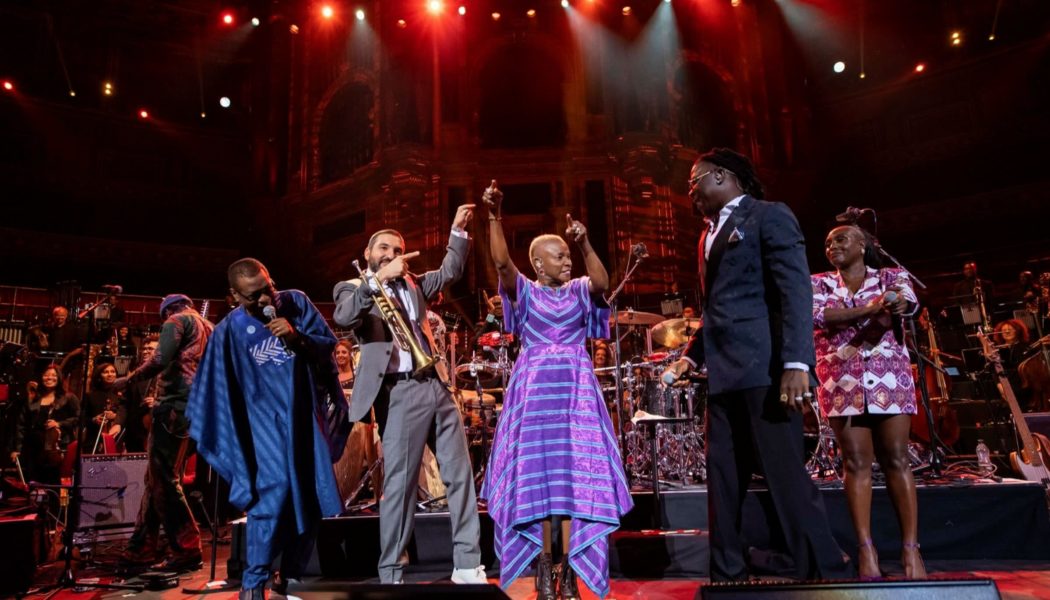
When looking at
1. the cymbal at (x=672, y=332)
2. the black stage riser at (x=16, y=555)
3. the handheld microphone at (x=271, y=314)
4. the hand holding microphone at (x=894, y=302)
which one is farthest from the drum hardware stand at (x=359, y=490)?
the hand holding microphone at (x=894, y=302)

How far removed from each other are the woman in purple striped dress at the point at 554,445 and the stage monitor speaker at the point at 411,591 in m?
2.03

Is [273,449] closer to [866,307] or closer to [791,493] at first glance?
[791,493]

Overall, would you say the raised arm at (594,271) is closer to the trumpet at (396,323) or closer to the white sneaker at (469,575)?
the trumpet at (396,323)

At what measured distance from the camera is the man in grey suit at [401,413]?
12.8ft

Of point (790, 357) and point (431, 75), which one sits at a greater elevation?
point (431, 75)

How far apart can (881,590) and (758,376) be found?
36.9 inches

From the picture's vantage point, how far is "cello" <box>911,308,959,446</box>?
8.42 metres

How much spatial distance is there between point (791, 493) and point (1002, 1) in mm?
19551

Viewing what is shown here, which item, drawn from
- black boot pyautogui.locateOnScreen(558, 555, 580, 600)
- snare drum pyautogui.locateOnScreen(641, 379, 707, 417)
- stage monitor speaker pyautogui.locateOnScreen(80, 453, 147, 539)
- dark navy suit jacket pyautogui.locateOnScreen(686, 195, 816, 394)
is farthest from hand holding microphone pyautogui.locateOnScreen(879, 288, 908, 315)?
stage monitor speaker pyautogui.locateOnScreen(80, 453, 147, 539)

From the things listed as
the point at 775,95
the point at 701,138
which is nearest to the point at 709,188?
the point at 701,138

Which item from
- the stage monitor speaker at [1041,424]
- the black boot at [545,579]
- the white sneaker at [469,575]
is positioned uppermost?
the stage monitor speaker at [1041,424]

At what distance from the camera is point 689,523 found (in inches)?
202

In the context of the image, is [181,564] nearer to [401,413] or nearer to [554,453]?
[401,413]

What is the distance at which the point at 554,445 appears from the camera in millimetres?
3604
